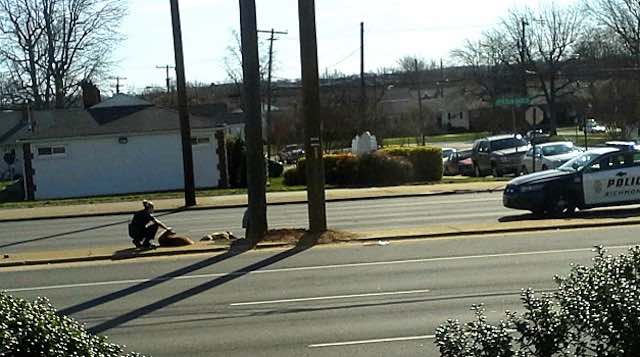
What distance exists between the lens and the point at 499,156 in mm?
41625

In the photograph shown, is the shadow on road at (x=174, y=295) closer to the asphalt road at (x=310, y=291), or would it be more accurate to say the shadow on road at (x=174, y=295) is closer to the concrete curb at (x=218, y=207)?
the asphalt road at (x=310, y=291)

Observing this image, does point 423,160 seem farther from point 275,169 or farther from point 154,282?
point 154,282

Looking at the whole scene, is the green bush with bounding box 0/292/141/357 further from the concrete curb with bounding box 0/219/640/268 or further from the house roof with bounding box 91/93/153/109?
the house roof with bounding box 91/93/153/109

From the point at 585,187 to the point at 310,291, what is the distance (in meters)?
10.2

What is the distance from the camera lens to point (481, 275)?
12.4 metres

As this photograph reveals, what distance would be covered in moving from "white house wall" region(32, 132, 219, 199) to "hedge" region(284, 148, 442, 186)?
626cm

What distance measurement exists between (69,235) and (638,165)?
14.0m

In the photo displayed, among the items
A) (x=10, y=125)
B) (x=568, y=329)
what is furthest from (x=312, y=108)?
(x=10, y=125)

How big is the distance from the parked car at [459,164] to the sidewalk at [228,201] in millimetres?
12549

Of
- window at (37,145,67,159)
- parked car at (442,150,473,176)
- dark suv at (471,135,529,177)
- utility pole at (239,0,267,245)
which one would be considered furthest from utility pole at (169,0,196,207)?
parked car at (442,150,473,176)

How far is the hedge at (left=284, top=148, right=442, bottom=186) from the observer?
38.3 m

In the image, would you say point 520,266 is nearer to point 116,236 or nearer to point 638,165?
point 638,165

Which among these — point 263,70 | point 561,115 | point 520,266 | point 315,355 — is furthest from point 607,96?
point 315,355

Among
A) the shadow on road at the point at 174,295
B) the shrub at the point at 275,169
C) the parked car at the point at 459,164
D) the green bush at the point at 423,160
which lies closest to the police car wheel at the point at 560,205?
the shadow on road at the point at 174,295
